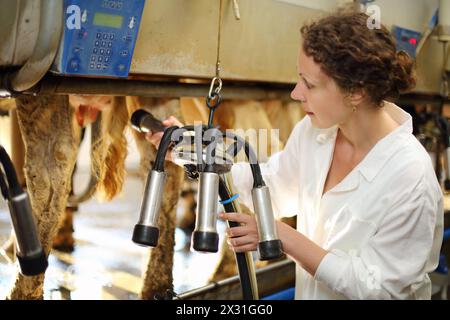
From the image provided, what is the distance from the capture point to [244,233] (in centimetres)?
108

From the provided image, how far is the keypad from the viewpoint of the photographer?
1338 mm

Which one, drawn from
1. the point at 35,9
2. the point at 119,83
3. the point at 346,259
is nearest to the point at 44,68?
the point at 35,9

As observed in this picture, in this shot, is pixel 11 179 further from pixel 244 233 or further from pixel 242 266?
pixel 242 266

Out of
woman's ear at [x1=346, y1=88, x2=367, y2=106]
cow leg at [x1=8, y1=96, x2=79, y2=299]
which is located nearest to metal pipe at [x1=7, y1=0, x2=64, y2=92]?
cow leg at [x1=8, y1=96, x2=79, y2=299]

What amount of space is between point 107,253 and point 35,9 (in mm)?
1609

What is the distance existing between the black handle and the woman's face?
13.8 inches

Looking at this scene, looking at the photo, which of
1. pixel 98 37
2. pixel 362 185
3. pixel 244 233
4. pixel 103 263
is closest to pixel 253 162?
pixel 244 233

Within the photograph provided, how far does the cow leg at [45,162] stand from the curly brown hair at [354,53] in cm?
88

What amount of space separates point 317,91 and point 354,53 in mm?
107

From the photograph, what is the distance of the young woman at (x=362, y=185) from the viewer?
117cm

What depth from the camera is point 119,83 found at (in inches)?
65.1

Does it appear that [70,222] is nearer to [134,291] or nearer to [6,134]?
[6,134]

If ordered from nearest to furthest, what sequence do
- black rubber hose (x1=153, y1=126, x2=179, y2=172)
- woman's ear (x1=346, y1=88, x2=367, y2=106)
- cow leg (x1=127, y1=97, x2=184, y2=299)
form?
black rubber hose (x1=153, y1=126, x2=179, y2=172), woman's ear (x1=346, y1=88, x2=367, y2=106), cow leg (x1=127, y1=97, x2=184, y2=299)

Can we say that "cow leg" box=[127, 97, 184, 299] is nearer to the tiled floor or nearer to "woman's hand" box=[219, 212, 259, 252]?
the tiled floor
